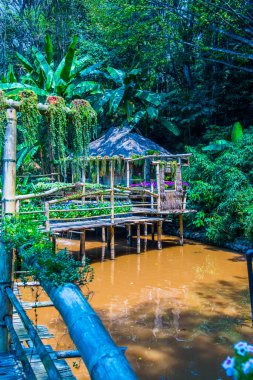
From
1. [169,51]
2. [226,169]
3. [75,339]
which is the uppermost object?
[169,51]

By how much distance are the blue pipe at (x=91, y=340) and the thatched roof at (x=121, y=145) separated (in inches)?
539

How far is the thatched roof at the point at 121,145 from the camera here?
1590 cm

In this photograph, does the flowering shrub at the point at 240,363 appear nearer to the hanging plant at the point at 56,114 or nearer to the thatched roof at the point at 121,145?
the hanging plant at the point at 56,114

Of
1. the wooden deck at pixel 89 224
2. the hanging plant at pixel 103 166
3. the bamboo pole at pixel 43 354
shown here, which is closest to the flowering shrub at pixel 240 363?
the bamboo pole at pixel 43 354

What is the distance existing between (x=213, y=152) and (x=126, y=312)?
389 inches

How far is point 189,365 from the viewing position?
486 cm

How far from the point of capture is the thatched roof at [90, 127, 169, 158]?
1590 centimetres

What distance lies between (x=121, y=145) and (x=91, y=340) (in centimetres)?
1496

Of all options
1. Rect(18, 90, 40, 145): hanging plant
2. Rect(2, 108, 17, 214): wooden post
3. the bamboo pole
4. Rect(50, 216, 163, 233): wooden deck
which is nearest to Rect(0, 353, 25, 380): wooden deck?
the bamboo pole

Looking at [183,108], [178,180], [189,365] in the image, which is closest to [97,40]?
[183,108]

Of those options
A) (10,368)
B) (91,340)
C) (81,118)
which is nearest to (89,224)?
(81,118)

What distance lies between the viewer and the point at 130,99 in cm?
1848

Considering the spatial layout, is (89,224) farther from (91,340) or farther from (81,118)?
(91,340)

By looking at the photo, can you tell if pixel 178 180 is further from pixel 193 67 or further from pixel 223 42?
pixel 193 67
